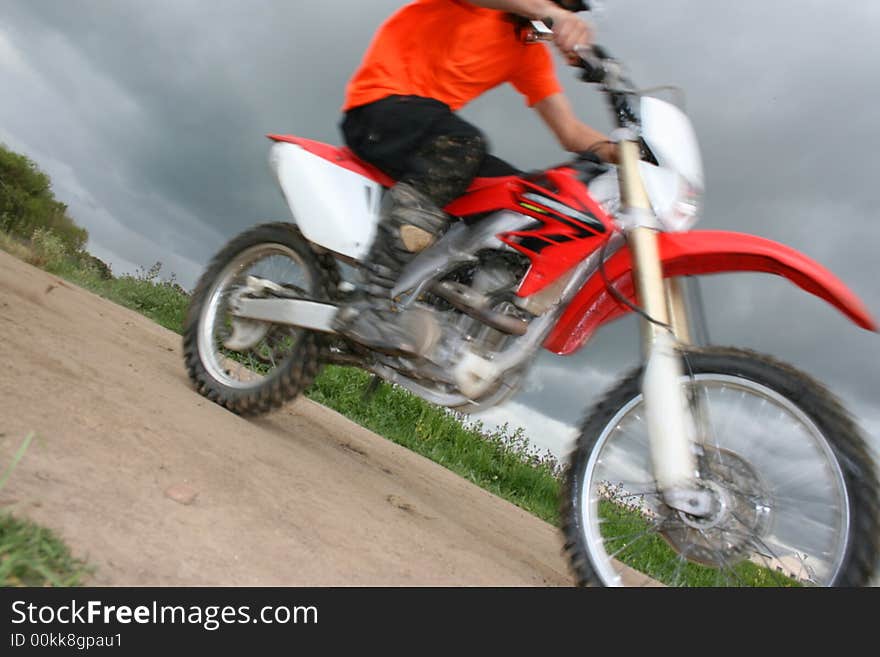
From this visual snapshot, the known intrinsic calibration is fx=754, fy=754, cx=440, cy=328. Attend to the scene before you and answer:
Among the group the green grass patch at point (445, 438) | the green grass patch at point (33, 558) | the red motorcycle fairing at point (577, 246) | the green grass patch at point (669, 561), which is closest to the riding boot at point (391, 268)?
the red motorcycle fairing at point (577, 246)

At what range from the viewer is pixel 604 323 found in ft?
9.82

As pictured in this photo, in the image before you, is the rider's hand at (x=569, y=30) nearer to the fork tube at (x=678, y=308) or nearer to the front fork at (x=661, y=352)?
the front fork at (x=661, y=352)

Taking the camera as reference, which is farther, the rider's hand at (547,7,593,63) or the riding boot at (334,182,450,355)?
the riding boot at (334,182,450,355)

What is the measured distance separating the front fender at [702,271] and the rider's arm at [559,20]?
737 millimetres

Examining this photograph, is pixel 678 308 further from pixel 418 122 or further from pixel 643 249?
pixel 418 122

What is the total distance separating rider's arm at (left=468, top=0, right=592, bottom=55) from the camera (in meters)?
2.60

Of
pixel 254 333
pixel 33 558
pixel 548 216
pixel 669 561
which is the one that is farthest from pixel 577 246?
pixel 33 558

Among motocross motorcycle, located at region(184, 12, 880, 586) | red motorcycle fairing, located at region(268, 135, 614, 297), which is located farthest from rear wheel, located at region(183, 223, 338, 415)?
red motorcycle fairing, located at region(268, 135, 614, 297)

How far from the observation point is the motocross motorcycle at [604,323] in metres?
2.21

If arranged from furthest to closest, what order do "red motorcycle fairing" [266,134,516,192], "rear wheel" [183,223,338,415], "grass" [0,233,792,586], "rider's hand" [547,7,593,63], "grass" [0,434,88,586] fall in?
"grass" [0,233,792,586]
"rear wheel" [183,223,338,415]
"red motorcycle fairing" [266,134,516,192]
"rider's hand" [547,7,593,63]
"grass" [0,434,88,586]

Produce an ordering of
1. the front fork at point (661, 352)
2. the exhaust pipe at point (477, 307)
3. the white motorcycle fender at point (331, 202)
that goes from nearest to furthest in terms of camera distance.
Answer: the front fork at point (661, 352), the exhaust pipe at point (477, 307), the white motorcycle fender at point (331, 202)

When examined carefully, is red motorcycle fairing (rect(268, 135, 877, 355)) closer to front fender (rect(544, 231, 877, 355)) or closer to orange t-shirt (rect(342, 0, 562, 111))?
front fender (rect(544, 231, 877, 355))

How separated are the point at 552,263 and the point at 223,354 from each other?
2.08 meters
